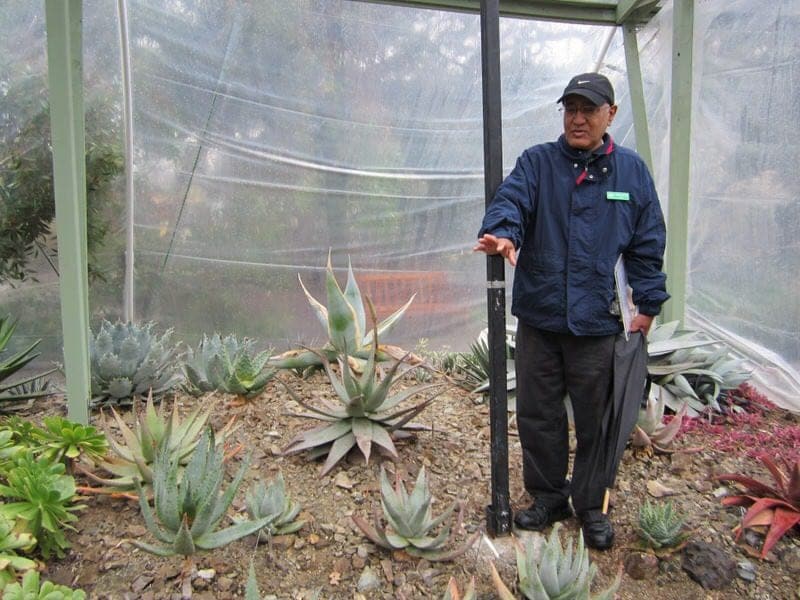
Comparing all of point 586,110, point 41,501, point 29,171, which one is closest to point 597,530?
point 586,110

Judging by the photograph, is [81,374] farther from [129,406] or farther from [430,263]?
[430,263]

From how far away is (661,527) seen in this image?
203 centimetres

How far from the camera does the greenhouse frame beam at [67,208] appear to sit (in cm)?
250

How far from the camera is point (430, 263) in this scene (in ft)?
16.6

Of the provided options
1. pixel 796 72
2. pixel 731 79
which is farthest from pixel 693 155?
pixel 796 72

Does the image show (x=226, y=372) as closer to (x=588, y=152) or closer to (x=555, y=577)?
(x=555, y=577)

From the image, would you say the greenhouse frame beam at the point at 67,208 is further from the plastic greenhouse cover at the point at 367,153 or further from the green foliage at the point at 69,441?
the plastic greenhouse cover at the point at 367,153

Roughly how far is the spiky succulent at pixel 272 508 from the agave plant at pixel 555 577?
2.43ft

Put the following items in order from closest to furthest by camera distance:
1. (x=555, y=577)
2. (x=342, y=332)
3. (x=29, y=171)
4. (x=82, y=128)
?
(x=555, y=577), (x=82, y=128), (x=342, y=332), (x=29, y=171)

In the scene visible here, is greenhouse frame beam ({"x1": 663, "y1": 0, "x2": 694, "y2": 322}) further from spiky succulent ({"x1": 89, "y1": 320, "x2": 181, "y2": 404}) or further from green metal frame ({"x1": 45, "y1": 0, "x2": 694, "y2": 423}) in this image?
spiky succulent ({"x1": 89, "y1": 320, "x2": 181, "y2": 404})

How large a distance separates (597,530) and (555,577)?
53cm

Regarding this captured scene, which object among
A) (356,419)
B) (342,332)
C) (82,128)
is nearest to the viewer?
(356,419)

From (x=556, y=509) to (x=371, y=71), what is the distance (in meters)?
3.46

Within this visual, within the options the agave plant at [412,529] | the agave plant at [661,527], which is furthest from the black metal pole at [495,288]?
→ the agave plant at [661,527]
